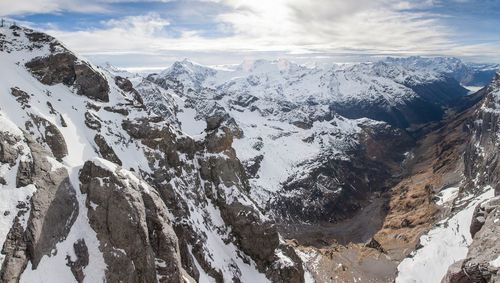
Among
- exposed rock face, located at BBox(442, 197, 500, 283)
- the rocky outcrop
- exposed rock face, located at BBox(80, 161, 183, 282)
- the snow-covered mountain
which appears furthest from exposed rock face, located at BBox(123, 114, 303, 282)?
exposed rock face, located at BBox(442, 197, 500, 283)

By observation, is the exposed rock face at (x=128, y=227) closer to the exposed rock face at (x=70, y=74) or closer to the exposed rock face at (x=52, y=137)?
the exposed rock face at (x=52, y=137)

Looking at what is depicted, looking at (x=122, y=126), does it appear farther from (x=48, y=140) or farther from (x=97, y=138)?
(x=48, y=140)

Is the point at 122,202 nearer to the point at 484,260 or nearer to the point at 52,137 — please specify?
the point at 52,137

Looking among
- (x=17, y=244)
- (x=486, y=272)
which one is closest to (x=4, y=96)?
(x=17, y=244)

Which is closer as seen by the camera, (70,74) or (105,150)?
(105,150)

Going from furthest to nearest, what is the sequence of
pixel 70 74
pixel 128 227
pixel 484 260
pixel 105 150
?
1. pixel 70 74
2. pixel 105 150
3. pixel 128 227
4. pixel 484 260

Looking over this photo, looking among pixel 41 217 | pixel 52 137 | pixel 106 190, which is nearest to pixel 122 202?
pixel 106 190

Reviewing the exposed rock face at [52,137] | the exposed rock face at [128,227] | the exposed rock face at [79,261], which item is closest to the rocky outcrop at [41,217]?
the exposed rock face at [79,261]
